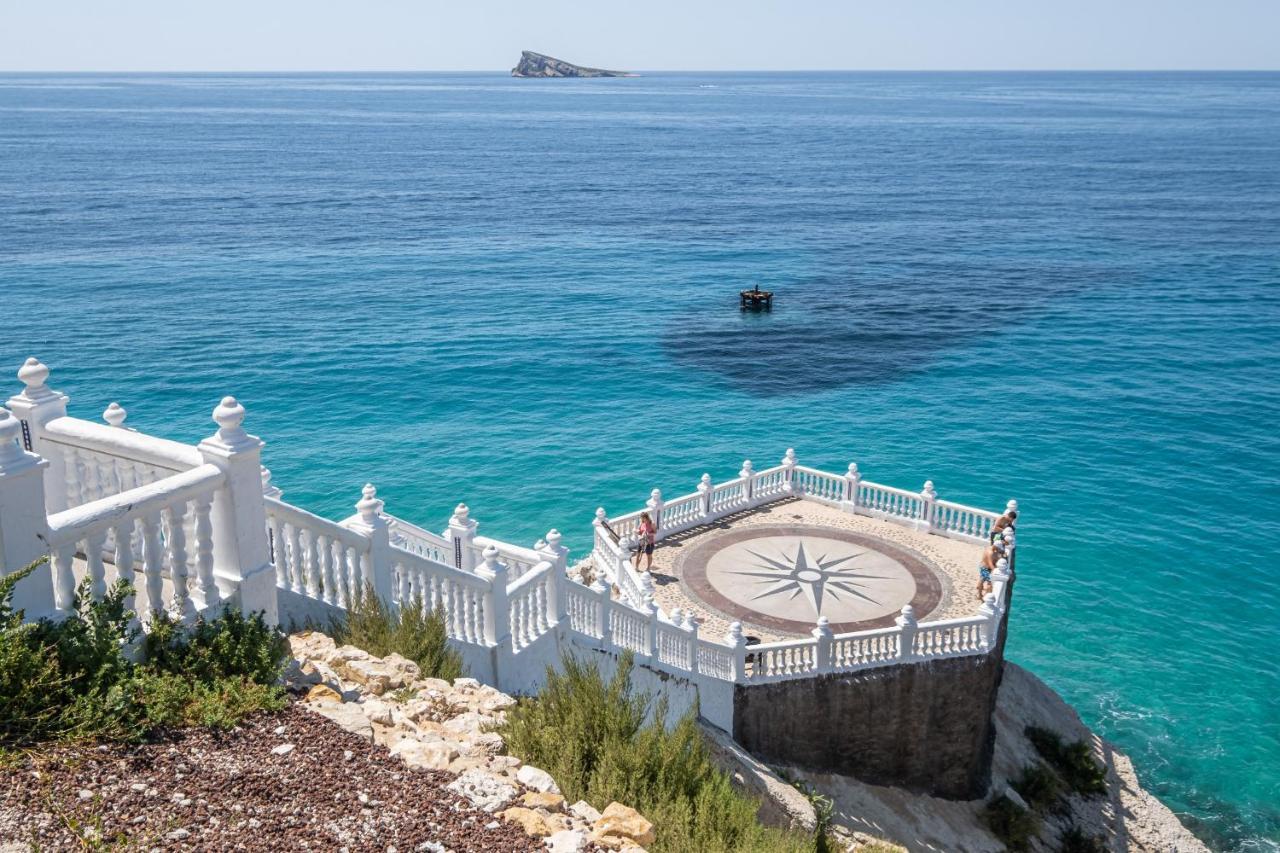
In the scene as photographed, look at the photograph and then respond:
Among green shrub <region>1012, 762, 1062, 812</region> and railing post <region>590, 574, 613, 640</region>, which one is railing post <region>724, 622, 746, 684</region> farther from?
green shrub <region>1012, 762, 1062, 812</region>

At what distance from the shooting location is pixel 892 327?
5619 centimetres

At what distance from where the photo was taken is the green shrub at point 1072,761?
74.9ft

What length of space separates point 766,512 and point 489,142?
13090cm

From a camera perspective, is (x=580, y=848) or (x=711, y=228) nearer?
(x=580, y=848)

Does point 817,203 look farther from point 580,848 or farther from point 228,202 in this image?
point 580,848

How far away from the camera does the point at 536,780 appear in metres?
8.41

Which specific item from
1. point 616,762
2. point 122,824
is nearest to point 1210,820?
point 616,762

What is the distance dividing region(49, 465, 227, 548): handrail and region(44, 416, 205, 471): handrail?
34cm

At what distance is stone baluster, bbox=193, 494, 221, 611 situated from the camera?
9.24 meters

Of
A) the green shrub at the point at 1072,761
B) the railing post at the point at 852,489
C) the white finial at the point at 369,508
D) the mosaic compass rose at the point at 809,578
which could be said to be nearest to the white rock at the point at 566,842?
the white finial at the point at 369,508

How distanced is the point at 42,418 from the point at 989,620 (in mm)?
16257

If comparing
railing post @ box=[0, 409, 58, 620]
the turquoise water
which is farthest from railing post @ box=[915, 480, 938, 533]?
railing post @ box=[0, 409, 58, 620]

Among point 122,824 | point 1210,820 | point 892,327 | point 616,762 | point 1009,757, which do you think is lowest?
point 1210,820

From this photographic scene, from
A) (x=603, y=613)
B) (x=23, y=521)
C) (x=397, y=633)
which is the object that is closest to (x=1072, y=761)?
(x=603, y=613)
